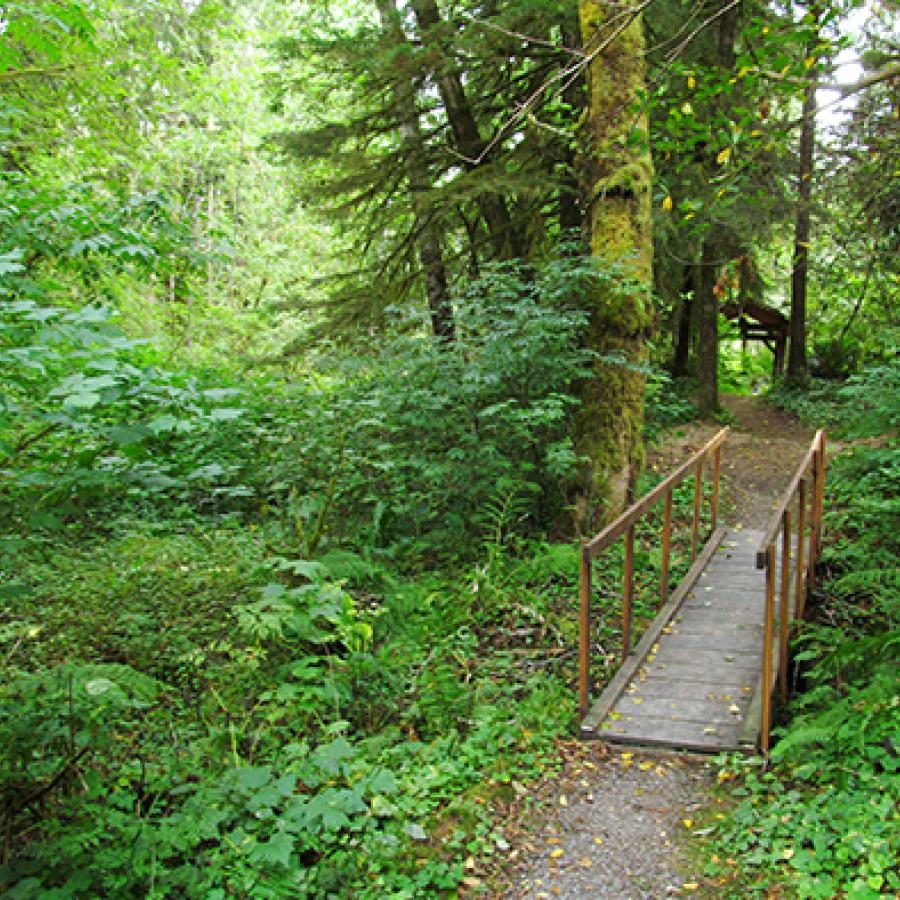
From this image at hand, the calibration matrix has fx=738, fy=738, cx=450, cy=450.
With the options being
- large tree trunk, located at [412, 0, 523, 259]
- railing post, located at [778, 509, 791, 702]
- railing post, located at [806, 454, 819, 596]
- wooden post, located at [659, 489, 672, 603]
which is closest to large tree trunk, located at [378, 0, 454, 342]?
large tree trunk, located at [412, 0, 523, 259]

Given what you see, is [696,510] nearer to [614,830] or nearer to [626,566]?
[626,566]

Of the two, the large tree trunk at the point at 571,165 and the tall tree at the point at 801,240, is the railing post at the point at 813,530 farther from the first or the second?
the tall tree at the point at 801,240

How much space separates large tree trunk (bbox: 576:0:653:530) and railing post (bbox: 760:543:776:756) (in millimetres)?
3319

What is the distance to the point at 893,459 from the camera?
772cm

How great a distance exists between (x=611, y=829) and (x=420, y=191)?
Result: 30.7ft

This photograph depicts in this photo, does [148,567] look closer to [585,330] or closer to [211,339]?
[585,330]

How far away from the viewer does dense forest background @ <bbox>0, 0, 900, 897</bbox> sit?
10.9 feet

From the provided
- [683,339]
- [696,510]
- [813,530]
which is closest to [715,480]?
[696,510]

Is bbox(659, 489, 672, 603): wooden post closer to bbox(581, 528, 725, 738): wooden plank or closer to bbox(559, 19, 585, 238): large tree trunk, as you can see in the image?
bbox(581, 528, 725, 738): wooden plank

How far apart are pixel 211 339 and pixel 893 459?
1442 centimetres

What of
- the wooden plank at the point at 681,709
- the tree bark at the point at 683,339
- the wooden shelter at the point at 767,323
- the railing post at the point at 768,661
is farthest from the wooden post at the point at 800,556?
the wooden shelter at the point at 767,323

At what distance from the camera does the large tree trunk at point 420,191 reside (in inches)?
414

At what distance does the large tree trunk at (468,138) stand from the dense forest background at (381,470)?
0.07 m

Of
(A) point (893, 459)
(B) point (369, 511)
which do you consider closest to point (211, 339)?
(B) point (369, 511)
